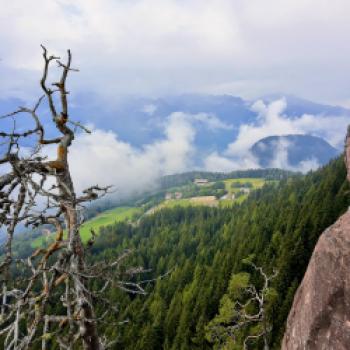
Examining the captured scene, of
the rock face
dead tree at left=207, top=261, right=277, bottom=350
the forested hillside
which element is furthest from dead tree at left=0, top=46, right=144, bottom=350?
the forested hillside

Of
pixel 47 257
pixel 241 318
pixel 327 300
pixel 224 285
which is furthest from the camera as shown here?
pixel 224 285

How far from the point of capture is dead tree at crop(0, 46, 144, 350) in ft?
16.4

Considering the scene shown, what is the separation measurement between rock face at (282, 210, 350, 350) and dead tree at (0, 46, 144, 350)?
336 inches

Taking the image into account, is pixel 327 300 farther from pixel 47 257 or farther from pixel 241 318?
pixel 241 318

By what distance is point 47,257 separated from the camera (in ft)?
20.0

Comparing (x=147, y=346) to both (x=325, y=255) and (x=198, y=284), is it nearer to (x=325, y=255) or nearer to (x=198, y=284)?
(x=198, y=284)

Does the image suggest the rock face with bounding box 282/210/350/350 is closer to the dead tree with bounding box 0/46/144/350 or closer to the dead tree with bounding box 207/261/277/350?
the dead tree with bounding box 207/261/277/350

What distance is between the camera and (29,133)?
23.2 ft

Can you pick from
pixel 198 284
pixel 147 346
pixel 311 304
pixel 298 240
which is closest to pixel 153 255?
pixel 198 284

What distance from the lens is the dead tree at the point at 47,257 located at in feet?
16.4

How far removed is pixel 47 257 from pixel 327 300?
10345 millimetres

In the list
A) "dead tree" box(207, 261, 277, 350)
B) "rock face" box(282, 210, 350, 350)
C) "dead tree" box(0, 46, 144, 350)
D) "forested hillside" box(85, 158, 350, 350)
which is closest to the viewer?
"dead tree" box(0, 46, 144, 350)

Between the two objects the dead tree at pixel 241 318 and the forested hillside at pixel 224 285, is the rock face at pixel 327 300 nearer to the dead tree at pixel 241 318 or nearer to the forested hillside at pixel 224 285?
the dead tree at pixel 241 318

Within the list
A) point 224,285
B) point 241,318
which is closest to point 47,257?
point 241,318
